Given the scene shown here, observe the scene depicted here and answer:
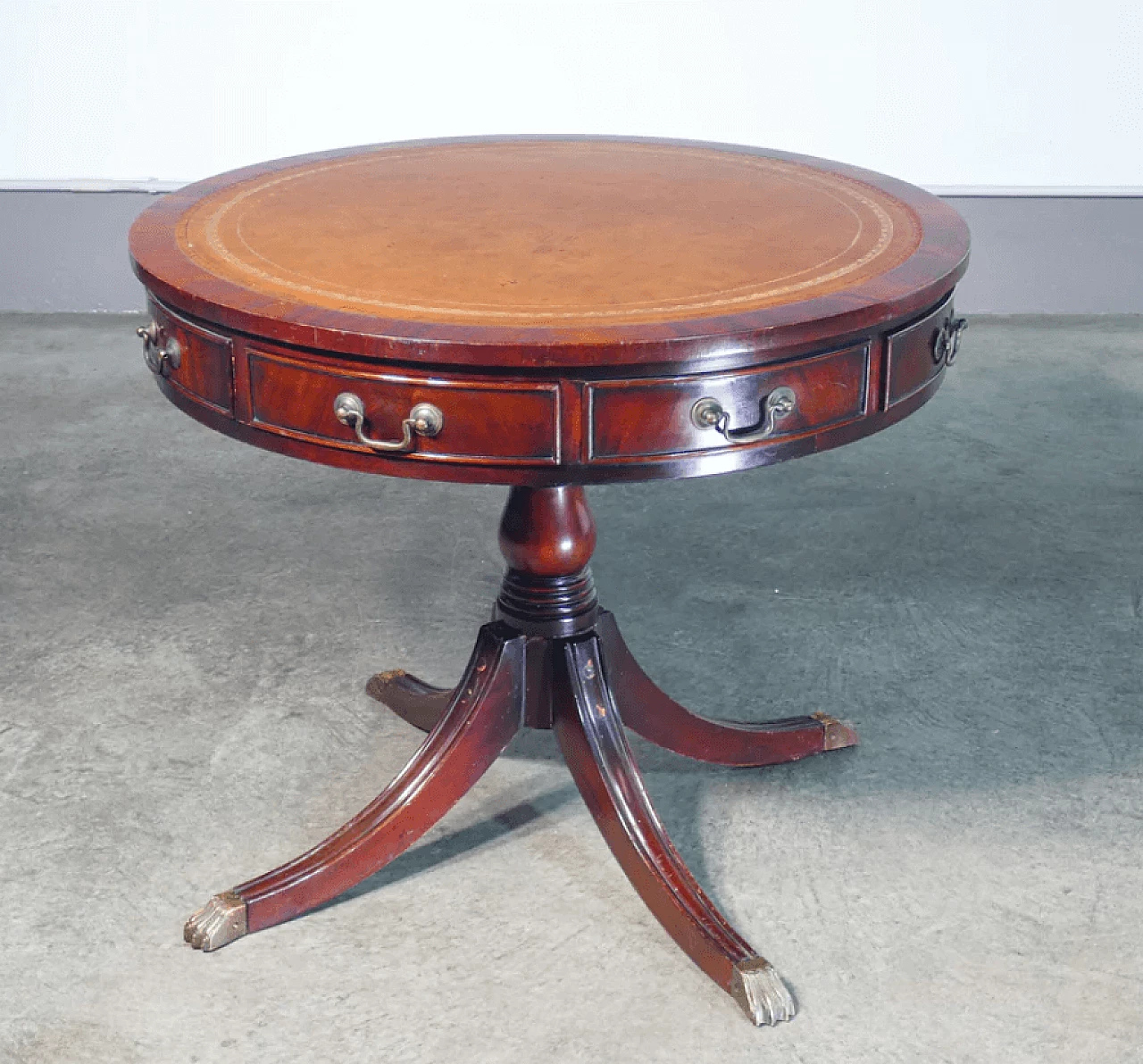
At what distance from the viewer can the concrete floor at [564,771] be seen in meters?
1.90

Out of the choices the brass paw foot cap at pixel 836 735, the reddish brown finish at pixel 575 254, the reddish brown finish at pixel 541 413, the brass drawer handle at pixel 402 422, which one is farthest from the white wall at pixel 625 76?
the brass drawer handle at pixel 402 422

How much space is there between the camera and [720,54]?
167 inches

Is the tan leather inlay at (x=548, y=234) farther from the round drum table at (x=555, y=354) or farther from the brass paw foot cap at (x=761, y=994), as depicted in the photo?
the brass paw foot cap at (x=761, y=994)

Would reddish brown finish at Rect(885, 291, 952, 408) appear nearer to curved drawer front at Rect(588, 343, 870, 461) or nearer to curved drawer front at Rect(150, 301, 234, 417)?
curved drawer front at Rect(588, 343, 870, 461)

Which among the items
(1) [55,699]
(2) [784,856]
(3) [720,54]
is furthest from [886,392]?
(3) [720,54]

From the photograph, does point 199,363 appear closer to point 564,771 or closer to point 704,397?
point 704,397

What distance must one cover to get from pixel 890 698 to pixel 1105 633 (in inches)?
18.1

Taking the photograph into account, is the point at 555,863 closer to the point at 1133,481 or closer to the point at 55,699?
the point at 55,699

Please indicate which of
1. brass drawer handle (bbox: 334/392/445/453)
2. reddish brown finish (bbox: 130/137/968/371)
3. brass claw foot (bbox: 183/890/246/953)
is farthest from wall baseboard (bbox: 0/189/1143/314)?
brass drawer handle (bbox: 334/392/445/453)

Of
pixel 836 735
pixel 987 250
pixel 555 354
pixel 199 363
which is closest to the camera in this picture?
pixel 555 354

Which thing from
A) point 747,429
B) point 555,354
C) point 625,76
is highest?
point 555,354

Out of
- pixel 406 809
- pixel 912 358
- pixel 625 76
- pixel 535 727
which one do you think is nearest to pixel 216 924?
pixel 406 809

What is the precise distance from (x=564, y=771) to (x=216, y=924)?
0.61 metres

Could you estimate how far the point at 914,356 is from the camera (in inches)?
70.5
